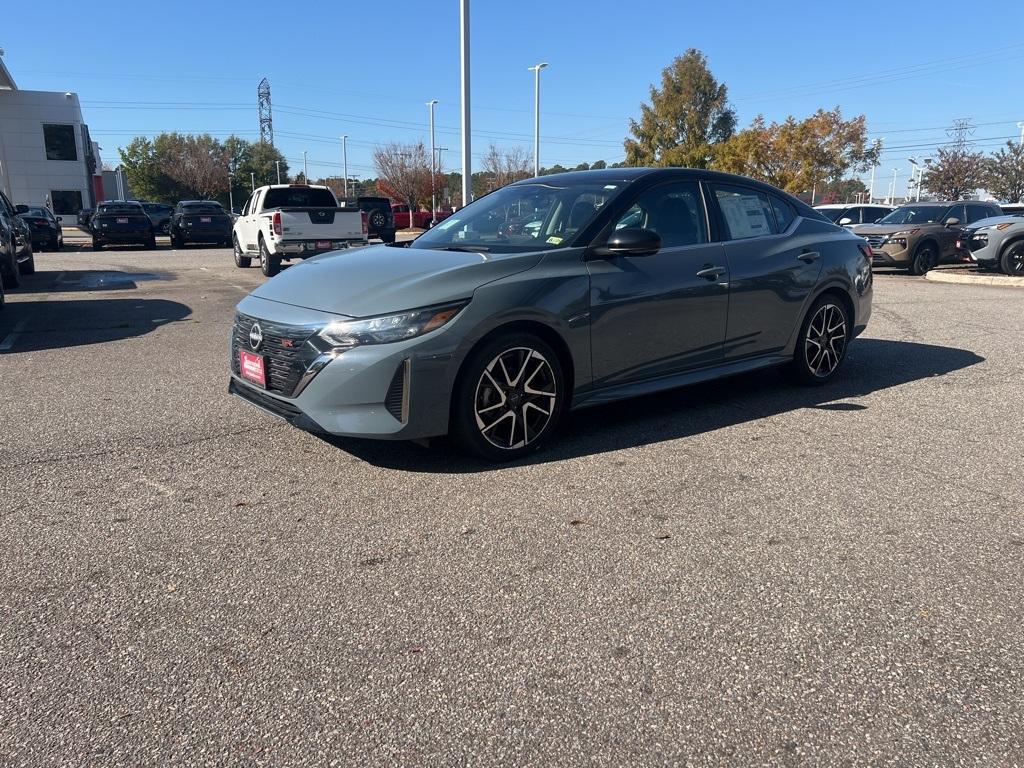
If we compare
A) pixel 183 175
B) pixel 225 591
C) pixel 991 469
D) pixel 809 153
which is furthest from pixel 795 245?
pixel 183 175

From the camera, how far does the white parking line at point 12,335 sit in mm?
7922

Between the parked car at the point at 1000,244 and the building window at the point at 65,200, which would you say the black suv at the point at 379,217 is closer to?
the parked car at the point at 1000,244

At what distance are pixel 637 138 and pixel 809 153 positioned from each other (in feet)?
49.4

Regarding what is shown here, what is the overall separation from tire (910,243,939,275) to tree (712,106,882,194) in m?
28.3

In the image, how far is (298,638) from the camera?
2723 millimetres

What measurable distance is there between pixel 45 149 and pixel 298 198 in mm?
38825

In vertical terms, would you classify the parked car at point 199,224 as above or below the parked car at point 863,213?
below

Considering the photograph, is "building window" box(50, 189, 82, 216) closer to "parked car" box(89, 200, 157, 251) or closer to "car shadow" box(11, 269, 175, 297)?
"parked car" box(89, 200, 157, 251)

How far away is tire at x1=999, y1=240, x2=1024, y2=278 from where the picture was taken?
1537 centimetres

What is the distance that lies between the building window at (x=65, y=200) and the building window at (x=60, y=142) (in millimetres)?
1980

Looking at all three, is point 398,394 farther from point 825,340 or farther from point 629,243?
point 825,340

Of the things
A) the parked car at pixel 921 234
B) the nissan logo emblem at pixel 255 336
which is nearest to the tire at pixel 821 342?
the nissan logo emblem at pixel 255 336

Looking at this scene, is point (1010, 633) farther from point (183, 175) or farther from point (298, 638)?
point (183, 175)

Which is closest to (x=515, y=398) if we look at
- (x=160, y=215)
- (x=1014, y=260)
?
(x=1014, y=260)
